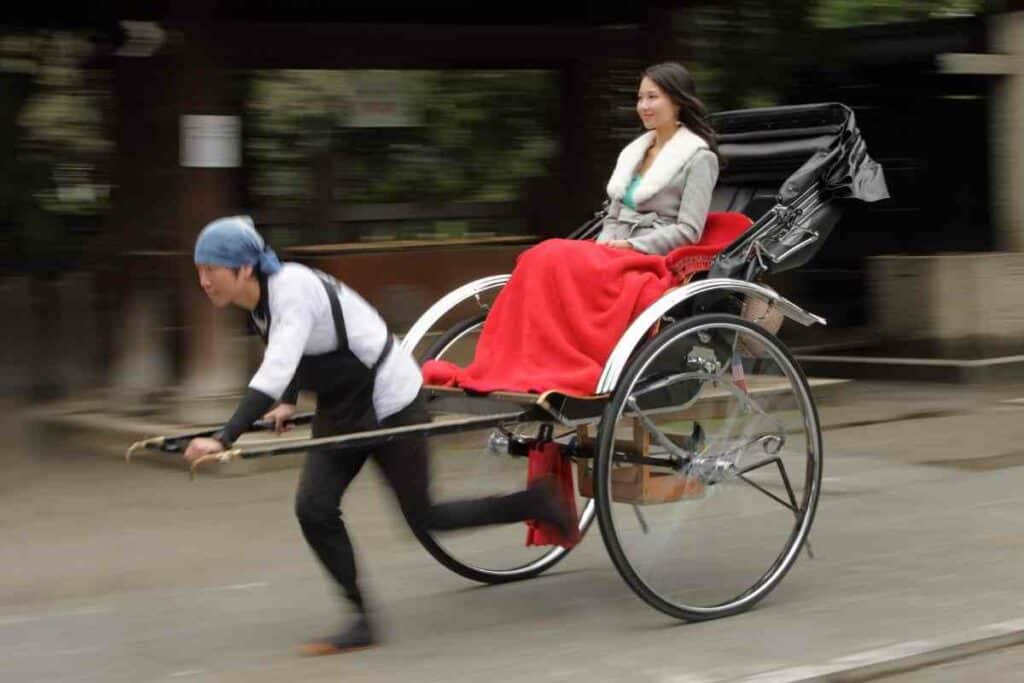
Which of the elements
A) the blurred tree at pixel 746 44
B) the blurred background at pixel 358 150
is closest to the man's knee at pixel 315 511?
the blurred background at pixel 358 150

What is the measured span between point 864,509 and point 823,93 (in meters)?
6.17

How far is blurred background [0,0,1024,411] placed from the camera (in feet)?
30.7

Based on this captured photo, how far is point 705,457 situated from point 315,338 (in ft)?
4.94

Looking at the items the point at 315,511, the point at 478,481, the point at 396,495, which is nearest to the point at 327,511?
the point at 315,511

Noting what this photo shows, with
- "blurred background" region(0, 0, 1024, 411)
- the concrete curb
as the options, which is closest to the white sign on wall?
"blurred background" region(0, 0, 1024, 411)

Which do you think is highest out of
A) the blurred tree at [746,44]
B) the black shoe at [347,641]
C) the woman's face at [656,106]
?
the blurred tree at [746,44]

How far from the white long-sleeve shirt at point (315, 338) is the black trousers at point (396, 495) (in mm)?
86

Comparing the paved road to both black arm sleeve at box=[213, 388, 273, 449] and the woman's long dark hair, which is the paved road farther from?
the woman's long dark hair

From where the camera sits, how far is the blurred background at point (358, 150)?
30.7 feet

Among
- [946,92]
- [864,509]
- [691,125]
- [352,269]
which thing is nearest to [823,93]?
[946,92]

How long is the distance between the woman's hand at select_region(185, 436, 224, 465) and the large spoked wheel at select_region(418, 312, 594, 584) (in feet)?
4.25

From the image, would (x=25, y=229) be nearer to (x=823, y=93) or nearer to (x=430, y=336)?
(x=430, y=336)

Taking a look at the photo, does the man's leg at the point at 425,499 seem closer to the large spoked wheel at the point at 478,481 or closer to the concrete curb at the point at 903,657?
the large spoked wheel at the point at 478,481

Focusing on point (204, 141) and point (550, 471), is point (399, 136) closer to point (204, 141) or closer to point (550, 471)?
point (204, 141)
